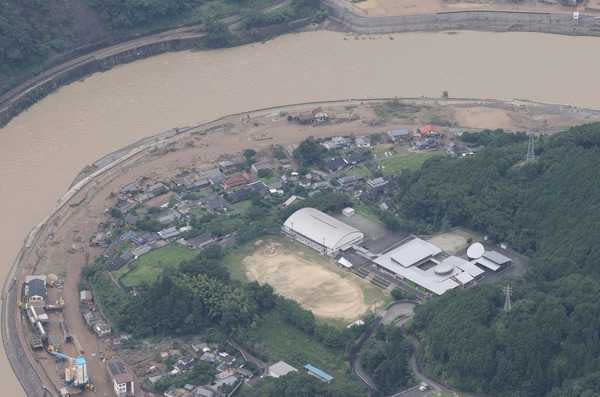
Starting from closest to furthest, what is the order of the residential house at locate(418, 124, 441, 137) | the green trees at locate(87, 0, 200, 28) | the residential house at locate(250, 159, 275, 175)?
the residential house at locate(250, 159, 275, 175) < the residential house at locate(418, 124, 441, 137) < the green trees at locate(87, 0, 200, 28)

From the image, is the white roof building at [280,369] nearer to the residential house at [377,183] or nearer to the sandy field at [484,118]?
the residential house at [377,183]

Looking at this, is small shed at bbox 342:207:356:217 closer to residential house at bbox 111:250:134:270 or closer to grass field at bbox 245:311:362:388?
grass field at bbox 245:311:362:388

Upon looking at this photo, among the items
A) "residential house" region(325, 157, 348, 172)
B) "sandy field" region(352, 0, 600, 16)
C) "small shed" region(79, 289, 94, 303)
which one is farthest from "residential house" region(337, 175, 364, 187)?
"sandy field" region(352, 0, 600, 16)

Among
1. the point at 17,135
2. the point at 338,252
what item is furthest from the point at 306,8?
the point at 338,252

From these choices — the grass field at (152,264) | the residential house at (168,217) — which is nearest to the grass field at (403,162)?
the residential house at (168,217)

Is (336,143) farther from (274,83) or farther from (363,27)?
(363,27)
